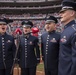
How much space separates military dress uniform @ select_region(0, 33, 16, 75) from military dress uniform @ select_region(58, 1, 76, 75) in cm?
227

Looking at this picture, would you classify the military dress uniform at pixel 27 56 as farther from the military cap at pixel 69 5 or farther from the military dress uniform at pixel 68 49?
the military cap at pixel 69 5

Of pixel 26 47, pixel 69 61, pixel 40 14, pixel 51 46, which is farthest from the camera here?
pixel 40 14

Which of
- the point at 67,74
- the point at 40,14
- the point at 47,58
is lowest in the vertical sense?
the point at 40,14

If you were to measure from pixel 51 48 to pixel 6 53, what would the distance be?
1068 millimetres

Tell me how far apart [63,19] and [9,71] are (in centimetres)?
258

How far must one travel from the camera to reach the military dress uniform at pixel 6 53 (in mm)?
5434

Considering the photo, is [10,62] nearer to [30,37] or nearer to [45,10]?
[30,37]

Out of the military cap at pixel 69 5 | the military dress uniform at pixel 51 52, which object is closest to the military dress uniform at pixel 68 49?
the military cap at pixel 69 5

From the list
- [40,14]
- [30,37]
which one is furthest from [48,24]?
[40,14]

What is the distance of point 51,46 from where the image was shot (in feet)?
17.4

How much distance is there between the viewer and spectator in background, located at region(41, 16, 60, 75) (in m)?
5.26

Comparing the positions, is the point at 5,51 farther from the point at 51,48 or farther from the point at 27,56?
the point at 51,48

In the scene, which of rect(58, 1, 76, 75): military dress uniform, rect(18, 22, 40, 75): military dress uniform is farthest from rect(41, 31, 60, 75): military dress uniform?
rect(58, 1, 76, 75): military dress uniform

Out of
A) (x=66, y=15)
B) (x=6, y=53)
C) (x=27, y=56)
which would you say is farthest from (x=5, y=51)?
(x=66, y=15)
